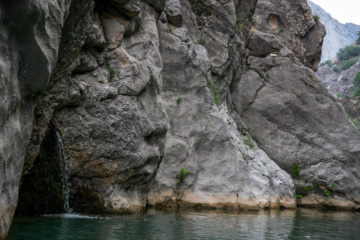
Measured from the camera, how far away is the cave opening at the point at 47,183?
9883mm

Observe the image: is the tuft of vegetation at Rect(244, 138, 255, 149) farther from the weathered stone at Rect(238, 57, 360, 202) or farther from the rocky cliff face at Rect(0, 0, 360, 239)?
the weathered stone at Rect(238, 57, 360, 202)

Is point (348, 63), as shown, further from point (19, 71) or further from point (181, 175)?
point (19, 71)

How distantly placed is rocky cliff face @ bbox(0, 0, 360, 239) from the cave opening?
0.21 m

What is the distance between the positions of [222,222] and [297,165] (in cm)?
1261

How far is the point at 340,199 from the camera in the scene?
2161 centimetres

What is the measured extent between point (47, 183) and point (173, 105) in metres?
7.42

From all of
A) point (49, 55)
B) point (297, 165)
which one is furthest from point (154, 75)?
point (297, 165)

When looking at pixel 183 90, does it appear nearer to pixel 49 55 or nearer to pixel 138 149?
pixel 138 149

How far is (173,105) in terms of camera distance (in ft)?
54.2

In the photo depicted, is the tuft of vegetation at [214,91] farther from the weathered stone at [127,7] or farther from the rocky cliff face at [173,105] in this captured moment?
the weathered stone at [127,7]

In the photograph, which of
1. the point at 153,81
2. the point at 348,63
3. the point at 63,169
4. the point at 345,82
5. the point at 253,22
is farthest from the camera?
the point at 348,63

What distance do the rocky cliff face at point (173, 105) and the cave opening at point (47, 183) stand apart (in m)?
0.21

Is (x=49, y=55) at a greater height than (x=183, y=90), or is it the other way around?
(x=183, y=90)

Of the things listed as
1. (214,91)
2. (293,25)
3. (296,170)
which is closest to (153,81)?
(214,91)
